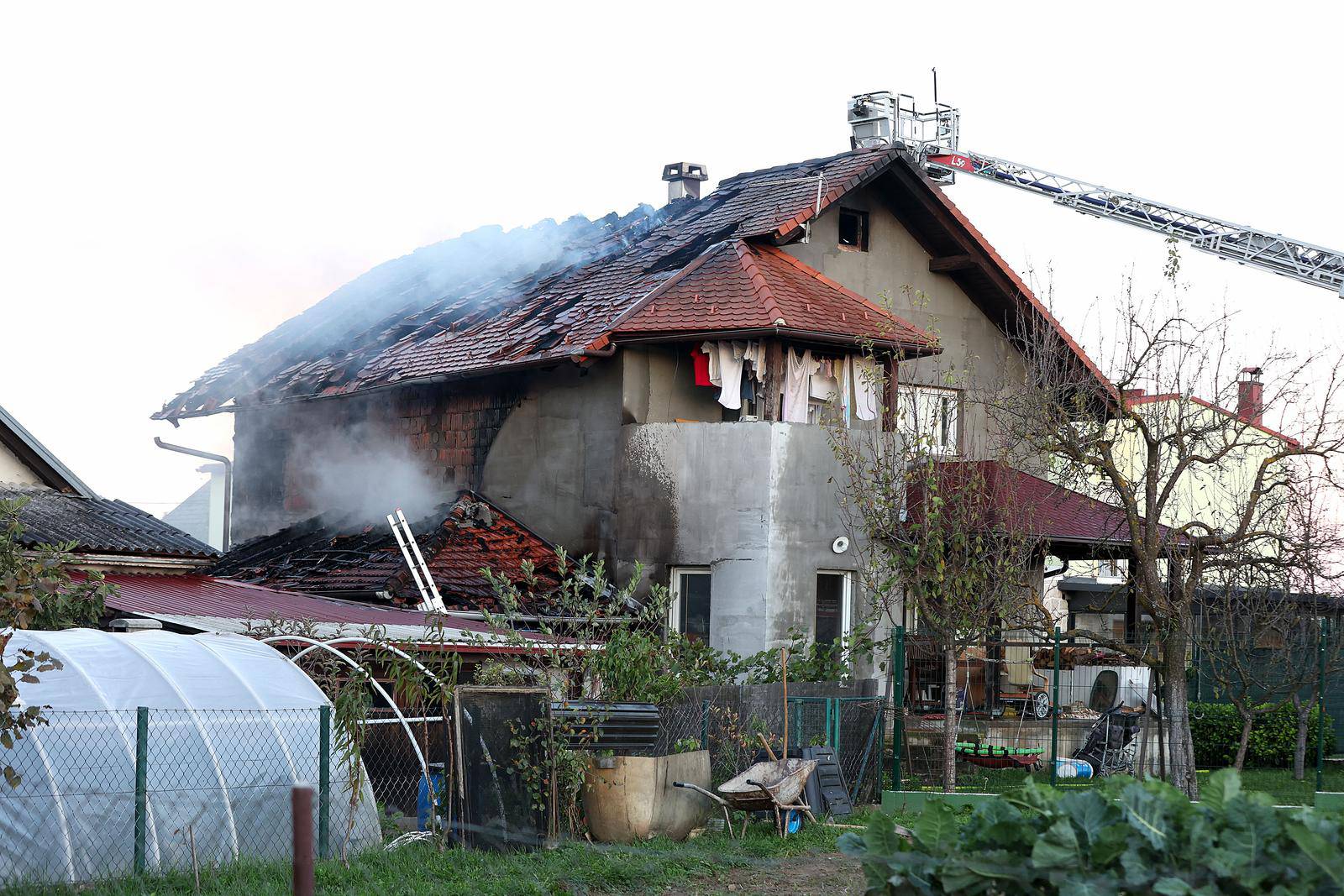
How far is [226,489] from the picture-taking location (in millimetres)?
27984

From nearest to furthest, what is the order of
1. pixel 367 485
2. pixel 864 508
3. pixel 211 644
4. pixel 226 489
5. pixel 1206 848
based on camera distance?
pixel 1206 848 → pixel 211 644 → pixel 864 508 → pixel 367 485 → pixel 226 489

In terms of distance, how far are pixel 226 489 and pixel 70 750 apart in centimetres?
1758

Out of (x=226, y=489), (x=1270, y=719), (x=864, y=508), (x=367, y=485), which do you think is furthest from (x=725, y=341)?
(x=226, y=489)

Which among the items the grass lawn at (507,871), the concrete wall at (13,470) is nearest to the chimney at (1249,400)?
the grass lawn at (507,871)

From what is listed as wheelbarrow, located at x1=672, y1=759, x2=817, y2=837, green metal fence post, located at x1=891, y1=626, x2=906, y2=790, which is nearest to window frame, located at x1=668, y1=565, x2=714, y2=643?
green metal fence post, located at x1=891, y1=626, x2=906, y2=790

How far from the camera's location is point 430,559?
21125 mm

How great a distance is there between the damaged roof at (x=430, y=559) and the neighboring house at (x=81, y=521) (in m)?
1.72

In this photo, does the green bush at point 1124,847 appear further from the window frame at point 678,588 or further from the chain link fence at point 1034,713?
the window frame at point 678,588

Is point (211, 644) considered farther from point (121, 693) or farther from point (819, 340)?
point (819, 340)

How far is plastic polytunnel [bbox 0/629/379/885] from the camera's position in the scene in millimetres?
10477

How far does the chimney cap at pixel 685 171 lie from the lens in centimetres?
2855

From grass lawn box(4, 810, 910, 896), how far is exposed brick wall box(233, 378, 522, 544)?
11327mm

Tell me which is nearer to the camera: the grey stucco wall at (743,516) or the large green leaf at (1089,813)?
the large green leaf at (1089,813)

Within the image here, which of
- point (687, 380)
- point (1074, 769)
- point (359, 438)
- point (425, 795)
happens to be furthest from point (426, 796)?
point (359, 438)
